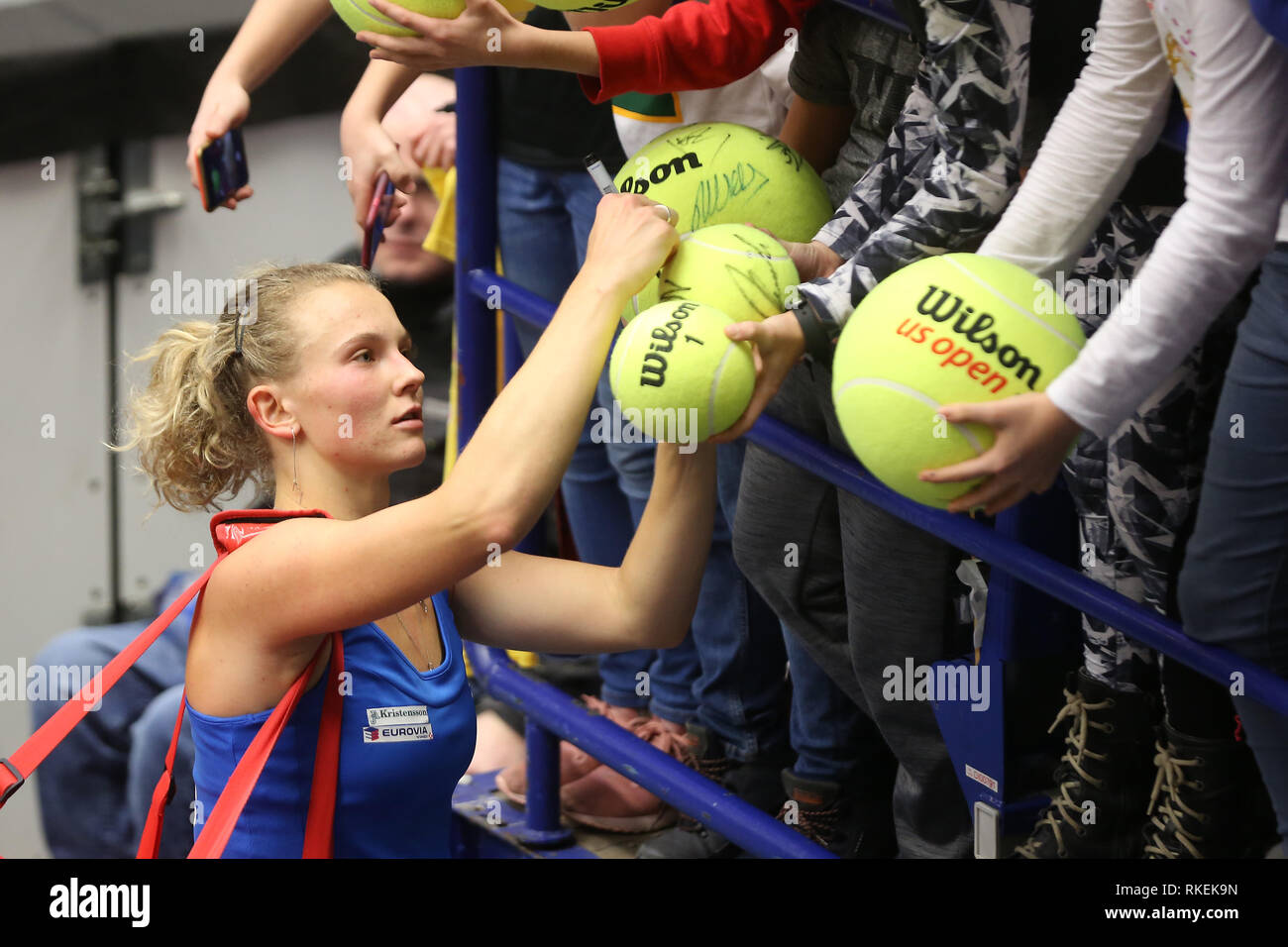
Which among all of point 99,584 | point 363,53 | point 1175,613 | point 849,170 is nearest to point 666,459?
point 849,170

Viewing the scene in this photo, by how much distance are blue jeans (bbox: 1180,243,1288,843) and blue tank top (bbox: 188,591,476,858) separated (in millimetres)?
720

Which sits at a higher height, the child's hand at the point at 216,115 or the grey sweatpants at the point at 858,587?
the child's hand at the point at 216,115

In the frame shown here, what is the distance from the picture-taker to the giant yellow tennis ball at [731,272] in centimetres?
137

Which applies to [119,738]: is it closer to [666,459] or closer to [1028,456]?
[666,459]

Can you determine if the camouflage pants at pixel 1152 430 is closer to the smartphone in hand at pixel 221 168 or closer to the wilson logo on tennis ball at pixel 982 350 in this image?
the wilson logo on tennis ball at pixel 982 350

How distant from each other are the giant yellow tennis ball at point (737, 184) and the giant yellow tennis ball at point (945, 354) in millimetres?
323

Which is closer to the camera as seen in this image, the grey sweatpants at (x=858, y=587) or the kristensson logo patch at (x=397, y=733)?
the kristensson logo patch at (x=397, y=733)

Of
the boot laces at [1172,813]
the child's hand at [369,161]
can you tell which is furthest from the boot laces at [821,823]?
the child's hand at [369,161]

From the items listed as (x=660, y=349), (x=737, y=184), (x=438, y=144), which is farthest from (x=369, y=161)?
(x=660, y=349)

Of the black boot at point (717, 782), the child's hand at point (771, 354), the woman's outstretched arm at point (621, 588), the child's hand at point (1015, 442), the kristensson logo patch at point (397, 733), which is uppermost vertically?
the child's hand at point (771, 354)

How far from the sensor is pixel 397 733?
1.51 metres

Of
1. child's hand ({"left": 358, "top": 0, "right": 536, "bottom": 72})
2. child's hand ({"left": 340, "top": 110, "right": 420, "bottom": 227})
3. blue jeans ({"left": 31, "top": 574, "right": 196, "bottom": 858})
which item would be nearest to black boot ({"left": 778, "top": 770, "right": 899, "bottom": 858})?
child's hand ({"left": 358, "top": 0, "right": 536, "bottom": 72})

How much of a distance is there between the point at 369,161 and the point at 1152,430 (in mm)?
1341

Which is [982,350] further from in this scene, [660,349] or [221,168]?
[221,168]
